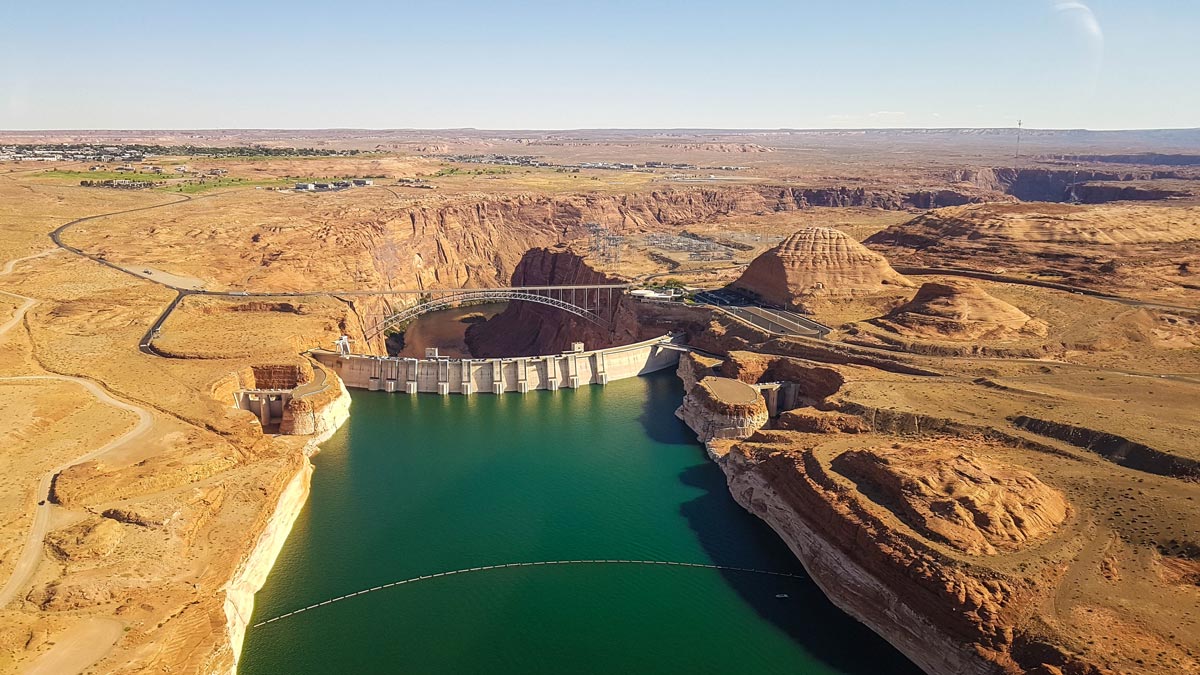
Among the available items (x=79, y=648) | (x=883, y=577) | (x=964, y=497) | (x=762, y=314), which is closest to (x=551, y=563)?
(x=883, y=577)

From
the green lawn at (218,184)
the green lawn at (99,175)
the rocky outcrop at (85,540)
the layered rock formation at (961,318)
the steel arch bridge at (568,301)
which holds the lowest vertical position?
the rocky outcrop at (85,540)

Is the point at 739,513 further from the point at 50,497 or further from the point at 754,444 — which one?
the point at 50,497

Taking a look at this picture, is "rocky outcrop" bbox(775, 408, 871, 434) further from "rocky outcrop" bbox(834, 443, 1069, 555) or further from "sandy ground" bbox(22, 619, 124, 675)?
"sandy ground" bbox(22, 619, 124, 675)

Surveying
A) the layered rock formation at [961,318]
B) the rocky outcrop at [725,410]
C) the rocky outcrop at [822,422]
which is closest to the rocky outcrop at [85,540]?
the rocky outcrop at [725,410]

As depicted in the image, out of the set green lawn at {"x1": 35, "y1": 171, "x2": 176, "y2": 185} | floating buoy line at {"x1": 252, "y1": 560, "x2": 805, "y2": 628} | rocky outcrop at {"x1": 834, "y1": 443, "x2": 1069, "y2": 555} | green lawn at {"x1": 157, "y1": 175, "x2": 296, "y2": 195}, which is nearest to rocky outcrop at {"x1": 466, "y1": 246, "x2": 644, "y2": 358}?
floating buoy line at {"x1": 252, "y1": 560, "x2": 805, "y2": 628}

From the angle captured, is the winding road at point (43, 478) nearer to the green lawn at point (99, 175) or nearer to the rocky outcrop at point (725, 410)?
the rocky outcrop at point (725, 410)
